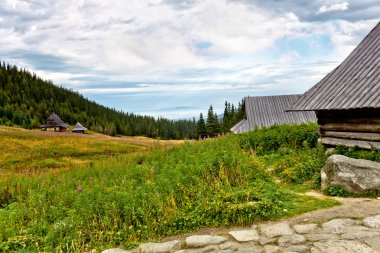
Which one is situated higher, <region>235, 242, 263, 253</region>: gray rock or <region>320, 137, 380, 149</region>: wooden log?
<region>320, 137, 380, 149</region>: wooden log

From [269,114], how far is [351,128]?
17446 millimetres

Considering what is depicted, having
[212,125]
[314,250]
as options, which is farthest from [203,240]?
[212,125]

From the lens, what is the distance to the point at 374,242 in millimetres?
4672

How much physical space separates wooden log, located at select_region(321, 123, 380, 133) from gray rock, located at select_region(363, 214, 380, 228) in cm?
511

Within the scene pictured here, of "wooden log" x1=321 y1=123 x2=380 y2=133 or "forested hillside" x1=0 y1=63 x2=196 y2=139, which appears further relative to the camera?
"forested hillside" x1=0 y1=63 x2=196 y2=139

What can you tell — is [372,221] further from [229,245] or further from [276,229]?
[229,245]

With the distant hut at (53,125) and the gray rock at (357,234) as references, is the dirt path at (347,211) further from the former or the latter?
the distant hut at (53,125)

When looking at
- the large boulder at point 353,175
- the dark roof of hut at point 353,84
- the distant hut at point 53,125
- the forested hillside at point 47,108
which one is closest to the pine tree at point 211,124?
the forested hillside at point 47,108

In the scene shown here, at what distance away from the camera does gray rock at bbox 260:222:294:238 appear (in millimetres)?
5332

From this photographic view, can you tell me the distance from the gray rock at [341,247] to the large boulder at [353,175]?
3022 mm

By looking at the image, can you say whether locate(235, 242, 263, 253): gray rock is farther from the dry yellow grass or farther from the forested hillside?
the forested hillside

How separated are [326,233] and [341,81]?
797 cm

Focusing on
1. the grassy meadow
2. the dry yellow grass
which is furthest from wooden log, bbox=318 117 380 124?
the dry yellow grass

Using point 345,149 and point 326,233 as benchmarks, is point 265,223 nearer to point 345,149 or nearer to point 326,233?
point 326,233
